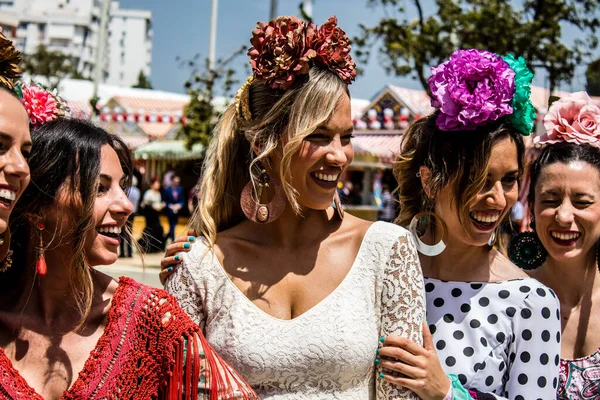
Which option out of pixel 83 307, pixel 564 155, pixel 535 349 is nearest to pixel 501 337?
pixel 535 349

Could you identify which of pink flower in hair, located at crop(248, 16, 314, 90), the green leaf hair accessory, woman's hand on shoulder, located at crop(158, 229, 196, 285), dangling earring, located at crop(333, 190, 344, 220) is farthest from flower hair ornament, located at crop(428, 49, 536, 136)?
woman's hand on shoulder, located at crop(158, 229, 196, 285)

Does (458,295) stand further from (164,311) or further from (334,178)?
(164,311)

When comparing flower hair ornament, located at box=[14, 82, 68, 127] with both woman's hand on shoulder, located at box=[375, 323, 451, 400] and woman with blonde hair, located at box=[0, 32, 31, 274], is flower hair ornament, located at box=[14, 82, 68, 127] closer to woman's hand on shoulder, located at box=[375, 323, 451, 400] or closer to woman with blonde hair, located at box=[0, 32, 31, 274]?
woman with blonde hair, located at box=[0, 32, 31, 274]

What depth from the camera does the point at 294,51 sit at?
7.47 feet

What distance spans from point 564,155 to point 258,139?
1368mm

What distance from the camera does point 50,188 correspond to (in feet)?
6.77

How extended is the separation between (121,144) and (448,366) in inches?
55.0

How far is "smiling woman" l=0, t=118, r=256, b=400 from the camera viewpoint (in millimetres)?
1982

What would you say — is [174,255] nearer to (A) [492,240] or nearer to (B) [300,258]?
(B) [300,258]

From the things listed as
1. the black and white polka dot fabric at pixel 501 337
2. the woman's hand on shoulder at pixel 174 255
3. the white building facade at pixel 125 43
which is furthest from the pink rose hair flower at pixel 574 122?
the white building facade at pixel 125 43

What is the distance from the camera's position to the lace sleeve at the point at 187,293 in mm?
2299

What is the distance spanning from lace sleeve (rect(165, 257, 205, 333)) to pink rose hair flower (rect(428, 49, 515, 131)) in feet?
3.79

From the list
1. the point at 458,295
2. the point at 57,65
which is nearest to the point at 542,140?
the point at 458,295

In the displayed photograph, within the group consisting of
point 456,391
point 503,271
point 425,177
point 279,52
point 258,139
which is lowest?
point 456,391
